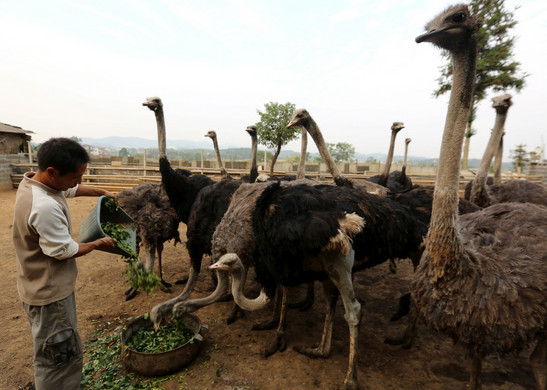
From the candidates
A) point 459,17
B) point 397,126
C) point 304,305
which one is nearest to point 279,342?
point 304,305

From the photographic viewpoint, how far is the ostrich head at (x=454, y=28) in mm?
1833

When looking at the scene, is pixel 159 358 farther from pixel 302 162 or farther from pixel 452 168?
pixel 302 162

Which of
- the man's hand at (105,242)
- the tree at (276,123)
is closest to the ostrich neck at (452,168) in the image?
the man's hand at (105,242)

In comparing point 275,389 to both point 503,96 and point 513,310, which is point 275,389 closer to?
point 513,310

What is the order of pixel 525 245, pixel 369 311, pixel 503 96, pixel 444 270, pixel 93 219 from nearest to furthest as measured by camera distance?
1. pixel 444 270
2. pixel 525 245
3. pixel 93 219
4. pixel 503 96
5. pixel 369 311

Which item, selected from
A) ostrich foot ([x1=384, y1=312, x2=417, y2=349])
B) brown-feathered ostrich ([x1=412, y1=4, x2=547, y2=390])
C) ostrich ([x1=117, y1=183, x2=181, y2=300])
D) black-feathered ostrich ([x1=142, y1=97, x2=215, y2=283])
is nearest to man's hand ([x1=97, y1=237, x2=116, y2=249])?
brown-feathered ostrich ([x1=412, y1=4, x2=547, y2=390])

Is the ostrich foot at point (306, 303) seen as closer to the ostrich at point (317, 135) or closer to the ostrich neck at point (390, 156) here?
the ostrich at point (317, 135)

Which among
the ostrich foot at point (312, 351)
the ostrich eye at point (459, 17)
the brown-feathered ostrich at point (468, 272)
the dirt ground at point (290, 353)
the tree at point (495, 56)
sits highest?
the tree at point (495, 56)

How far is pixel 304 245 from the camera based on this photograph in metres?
2.52

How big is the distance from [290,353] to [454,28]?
3.14 metres

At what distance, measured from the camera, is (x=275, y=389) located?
2688 mm

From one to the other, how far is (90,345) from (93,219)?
176 centimetres

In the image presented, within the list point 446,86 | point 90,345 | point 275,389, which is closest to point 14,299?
point 90,345

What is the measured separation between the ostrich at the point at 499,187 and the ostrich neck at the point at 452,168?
2426mm
